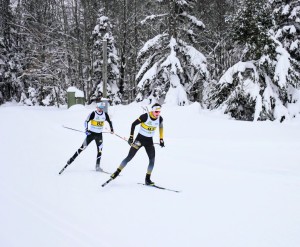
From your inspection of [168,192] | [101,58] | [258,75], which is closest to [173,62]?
[258,75]

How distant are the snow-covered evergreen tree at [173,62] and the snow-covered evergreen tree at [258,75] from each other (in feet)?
9.87

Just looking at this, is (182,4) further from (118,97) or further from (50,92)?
(50,92)

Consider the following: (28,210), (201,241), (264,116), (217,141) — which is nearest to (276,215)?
(201,241)

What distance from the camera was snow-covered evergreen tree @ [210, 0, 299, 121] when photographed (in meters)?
14.1

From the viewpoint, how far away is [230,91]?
1525 cm

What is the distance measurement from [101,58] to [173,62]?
10.1 metres

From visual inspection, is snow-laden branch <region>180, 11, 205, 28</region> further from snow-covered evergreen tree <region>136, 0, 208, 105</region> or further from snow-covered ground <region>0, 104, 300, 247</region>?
snow-covered ground <region>0, 104, 300, 247</region>

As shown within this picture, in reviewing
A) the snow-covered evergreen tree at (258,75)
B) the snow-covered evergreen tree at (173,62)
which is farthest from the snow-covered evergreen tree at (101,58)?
the snow-covered evergreen tree at (258,75)

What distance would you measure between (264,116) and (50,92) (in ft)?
77.1

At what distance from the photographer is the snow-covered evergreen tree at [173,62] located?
17672 millimetres

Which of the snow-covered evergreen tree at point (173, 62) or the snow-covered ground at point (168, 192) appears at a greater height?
the snow-covered evergreen tree at point (173, 62)

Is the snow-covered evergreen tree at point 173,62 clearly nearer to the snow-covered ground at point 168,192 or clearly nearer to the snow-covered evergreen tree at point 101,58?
the snow-covered ground at point 168,192

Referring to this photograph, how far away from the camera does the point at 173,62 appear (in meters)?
17.1

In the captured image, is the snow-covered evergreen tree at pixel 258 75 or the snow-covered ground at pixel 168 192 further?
the snow-covered evergreen tree at pixel 258 75
